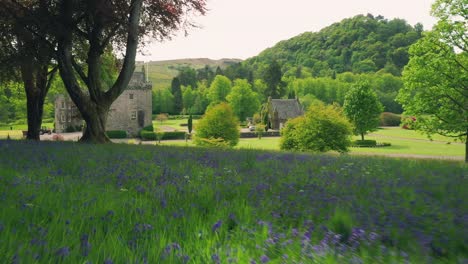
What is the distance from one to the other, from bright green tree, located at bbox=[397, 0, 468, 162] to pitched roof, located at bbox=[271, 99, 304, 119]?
240 ft

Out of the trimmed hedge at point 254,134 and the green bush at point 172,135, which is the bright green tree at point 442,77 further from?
the trimmed hedge at point 254,134

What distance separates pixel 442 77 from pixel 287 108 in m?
77.0

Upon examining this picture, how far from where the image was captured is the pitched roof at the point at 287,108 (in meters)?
105

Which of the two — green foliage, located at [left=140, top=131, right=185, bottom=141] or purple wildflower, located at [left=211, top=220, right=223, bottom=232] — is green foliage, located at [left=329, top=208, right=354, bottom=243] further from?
green foliage, located at [left=140, top=131, right=185, bottom=141]

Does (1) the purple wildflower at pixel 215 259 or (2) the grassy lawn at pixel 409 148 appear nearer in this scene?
(1) the purple wildflower at pixel 215 259

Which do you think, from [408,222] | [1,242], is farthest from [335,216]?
[1,242]

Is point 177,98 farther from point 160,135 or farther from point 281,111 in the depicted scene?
point 160,135

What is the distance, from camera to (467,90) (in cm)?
2947

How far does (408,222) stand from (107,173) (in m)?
4.50

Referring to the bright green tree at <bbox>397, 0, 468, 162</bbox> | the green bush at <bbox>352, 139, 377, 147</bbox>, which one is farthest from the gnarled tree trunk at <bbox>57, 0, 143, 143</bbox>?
the green bush at <bbox>352, 139, 377, 147</bbox>

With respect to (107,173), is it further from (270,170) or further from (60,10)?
(60,10)

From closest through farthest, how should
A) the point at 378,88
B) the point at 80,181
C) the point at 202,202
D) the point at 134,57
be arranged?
the point at 202,202 < the point at 80,181 < the point at 134,57 < the point at 378,88

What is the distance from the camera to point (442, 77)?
30.0 m

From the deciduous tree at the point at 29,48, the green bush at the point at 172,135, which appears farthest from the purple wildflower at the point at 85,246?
the green bush at the point at 172,135
